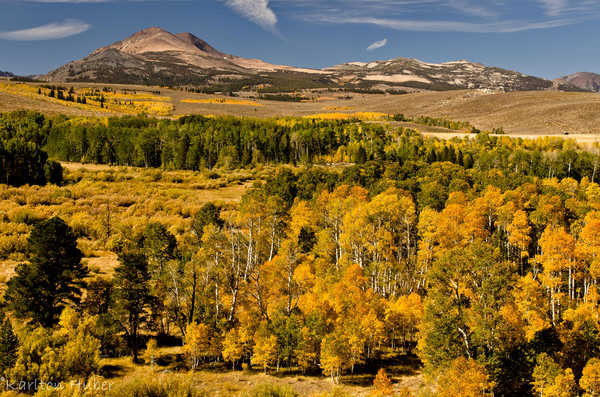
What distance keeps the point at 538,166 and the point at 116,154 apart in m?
123

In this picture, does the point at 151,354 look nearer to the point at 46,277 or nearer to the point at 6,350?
the point at 46,277

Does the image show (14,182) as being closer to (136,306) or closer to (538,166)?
(136,306)

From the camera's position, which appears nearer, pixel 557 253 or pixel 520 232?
pixel 557 253

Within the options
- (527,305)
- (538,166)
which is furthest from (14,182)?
(538,166)

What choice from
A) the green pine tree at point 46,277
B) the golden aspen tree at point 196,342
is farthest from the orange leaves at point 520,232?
the green pine tree at point 46,277

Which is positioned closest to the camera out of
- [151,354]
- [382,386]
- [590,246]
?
[382,386]

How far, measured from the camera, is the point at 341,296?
35969mm

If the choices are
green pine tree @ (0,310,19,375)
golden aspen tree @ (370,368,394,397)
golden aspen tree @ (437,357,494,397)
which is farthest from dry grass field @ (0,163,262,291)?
golden aspen tree @ (437,357,494,397)

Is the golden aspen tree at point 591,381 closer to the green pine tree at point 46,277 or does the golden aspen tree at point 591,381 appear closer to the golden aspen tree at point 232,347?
the golden aspen tree at point 232,347

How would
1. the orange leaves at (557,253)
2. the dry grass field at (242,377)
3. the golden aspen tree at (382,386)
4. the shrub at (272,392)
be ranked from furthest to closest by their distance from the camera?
1. the orange leaves at (557,253)
2. the golden aspen tree at (382,386)
3. the dry grass field at (242,377)
4. the shrub at (272,392)

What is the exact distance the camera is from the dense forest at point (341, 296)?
28.3 meters

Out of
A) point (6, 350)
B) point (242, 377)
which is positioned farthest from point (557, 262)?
point (6, 350)

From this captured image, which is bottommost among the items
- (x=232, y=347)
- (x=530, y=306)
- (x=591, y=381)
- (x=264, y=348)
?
(x=591, y=381)

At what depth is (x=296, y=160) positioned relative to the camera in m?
141
